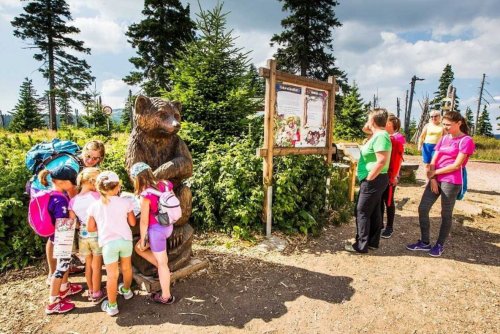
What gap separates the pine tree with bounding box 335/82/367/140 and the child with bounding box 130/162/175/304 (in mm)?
18919

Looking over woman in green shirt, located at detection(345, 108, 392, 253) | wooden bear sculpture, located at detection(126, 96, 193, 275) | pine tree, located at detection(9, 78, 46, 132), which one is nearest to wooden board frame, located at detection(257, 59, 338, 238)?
woman in green shirt, located at detection(345, 108, 392, 253)

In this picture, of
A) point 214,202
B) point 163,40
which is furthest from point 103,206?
point 163,40

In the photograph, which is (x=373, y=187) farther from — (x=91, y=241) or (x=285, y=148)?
(x=91, y=241)

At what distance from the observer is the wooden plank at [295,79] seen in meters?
4.18

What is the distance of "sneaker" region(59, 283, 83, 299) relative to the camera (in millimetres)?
2807

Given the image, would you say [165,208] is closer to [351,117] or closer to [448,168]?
[448,168]

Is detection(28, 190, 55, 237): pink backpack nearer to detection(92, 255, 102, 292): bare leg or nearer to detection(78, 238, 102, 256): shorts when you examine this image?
detection(78, 238, 102, 256): shorts

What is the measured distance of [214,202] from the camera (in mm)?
4504

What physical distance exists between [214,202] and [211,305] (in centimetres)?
191

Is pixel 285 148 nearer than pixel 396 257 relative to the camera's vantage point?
No

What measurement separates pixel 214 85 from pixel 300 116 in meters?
2.07

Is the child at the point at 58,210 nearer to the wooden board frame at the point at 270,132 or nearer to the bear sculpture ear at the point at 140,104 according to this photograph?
the bear sculpture ear at the point at 140,104

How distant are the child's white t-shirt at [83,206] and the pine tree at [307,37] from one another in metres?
18.3

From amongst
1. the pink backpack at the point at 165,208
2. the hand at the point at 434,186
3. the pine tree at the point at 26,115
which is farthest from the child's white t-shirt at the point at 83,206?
the pine tree at the point at 26,115
